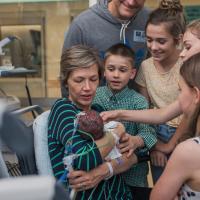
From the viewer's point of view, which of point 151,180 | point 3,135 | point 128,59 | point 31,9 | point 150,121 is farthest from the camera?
point 31,9

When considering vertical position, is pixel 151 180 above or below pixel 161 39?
below

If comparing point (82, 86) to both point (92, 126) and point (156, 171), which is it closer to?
point (92, 126)

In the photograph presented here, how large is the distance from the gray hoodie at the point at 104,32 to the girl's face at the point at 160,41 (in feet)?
0.86

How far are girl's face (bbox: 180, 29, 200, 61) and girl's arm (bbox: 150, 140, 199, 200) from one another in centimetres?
63

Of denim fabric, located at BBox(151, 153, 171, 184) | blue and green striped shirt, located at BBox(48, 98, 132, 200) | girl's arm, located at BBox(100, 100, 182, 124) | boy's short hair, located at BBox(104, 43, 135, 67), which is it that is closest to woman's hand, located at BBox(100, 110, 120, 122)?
girl's arm, located at BBox(100, 100, 182, 124)

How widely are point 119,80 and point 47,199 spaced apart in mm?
1410

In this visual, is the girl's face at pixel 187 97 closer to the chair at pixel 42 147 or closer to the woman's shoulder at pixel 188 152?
the woman's shoulder at pixel 188 152

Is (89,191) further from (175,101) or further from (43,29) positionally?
(43,29)

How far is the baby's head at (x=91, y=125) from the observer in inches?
68.9

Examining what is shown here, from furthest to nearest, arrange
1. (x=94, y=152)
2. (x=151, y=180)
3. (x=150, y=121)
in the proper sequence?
(x=151, y=180)
(x=150, y=121)
(x=94, y=152)

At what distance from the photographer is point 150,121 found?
6.77 feet

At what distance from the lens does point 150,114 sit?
6.78ft

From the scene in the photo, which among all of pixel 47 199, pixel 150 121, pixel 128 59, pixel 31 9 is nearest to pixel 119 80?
pixel 128 59

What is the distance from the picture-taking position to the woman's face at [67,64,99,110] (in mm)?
1947
